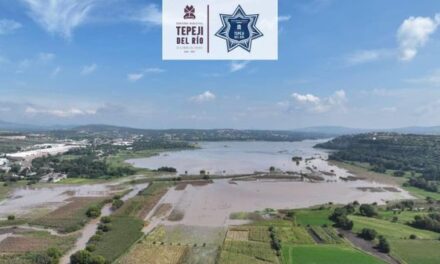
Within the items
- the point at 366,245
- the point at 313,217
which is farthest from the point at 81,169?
the point at 366,245

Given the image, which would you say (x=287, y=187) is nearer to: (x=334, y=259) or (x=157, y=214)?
(x=157, y=214)

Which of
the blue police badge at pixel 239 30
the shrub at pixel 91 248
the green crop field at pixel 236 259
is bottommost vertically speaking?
the green crop field at pixel 236 259

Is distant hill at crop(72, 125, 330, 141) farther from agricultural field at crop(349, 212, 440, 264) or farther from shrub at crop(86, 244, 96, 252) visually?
shrub at crop(86, 244, 96, 252)

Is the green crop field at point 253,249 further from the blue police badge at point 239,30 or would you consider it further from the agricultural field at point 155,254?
the blue police badge at point 239,30

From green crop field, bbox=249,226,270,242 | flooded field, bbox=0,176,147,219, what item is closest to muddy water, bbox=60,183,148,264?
flooded field, bbox=0,176,147,219

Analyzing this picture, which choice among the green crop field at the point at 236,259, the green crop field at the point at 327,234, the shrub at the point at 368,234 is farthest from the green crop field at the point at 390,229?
the green crop field at the point at 236,259
